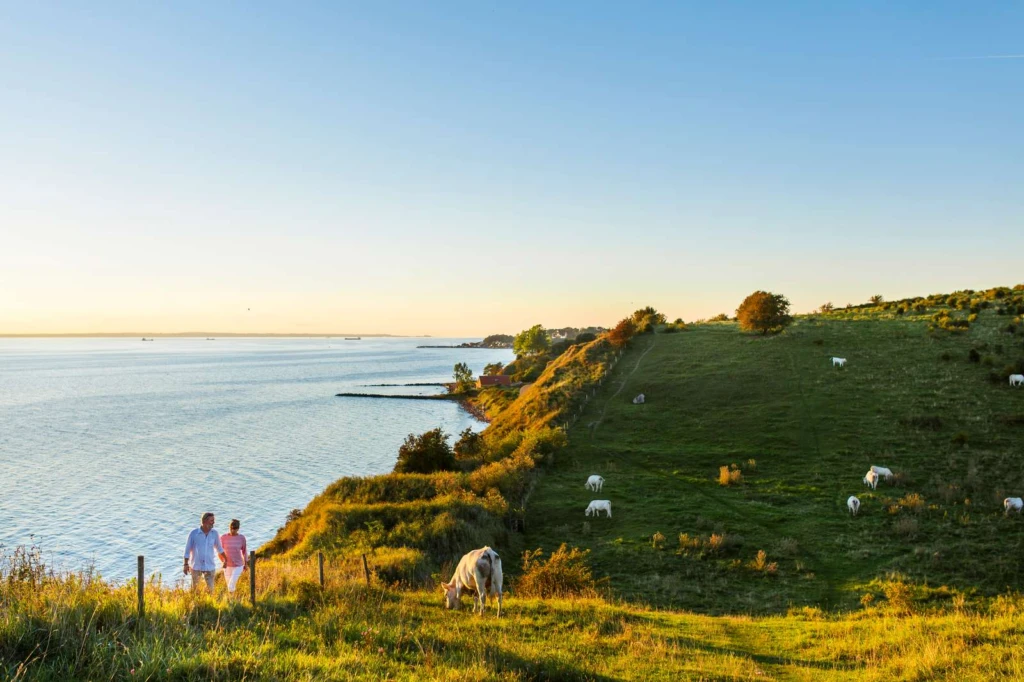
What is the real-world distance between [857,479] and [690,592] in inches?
785

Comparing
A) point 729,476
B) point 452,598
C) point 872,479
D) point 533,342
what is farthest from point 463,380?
point 452,598

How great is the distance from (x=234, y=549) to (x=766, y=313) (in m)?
75.1

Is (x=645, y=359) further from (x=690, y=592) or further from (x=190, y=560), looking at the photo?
(x=190, y=560)

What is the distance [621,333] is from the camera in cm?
8094

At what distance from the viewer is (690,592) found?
23250 mm

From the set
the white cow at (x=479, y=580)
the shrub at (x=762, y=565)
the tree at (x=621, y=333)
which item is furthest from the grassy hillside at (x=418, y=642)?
the tree at (x=621, y=333)

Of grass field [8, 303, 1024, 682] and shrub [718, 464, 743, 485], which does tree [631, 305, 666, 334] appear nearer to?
grass field [8, 303, 1024, 682]

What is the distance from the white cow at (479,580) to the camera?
49.5 ft

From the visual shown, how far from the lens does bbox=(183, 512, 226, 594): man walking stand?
47.3ft

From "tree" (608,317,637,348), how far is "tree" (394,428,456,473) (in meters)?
36.7

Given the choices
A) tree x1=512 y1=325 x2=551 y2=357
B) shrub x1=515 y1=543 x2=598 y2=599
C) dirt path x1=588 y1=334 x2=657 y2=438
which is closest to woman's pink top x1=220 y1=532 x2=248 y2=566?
shrub x1=515 y1=543 x2=598 y2=599

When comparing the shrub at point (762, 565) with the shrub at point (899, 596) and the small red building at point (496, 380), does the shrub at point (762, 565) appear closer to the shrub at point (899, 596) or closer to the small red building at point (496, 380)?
the shrub at point (899, 596)

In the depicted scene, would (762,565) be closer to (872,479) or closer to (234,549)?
(872,479)

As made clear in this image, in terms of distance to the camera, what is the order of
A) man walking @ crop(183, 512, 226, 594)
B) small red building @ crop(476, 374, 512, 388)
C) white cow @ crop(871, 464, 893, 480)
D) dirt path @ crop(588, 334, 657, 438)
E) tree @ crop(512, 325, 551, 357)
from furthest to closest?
tree @ crop(512, 325, 551, 357) < small red building @ crop(476, 374, 512, 388) < dirt path @ crop(588, 334, 657, 438) < white cow @ crop(871, 464, 893, 480) < man walking @ crop(183, 512, 226, 594)
